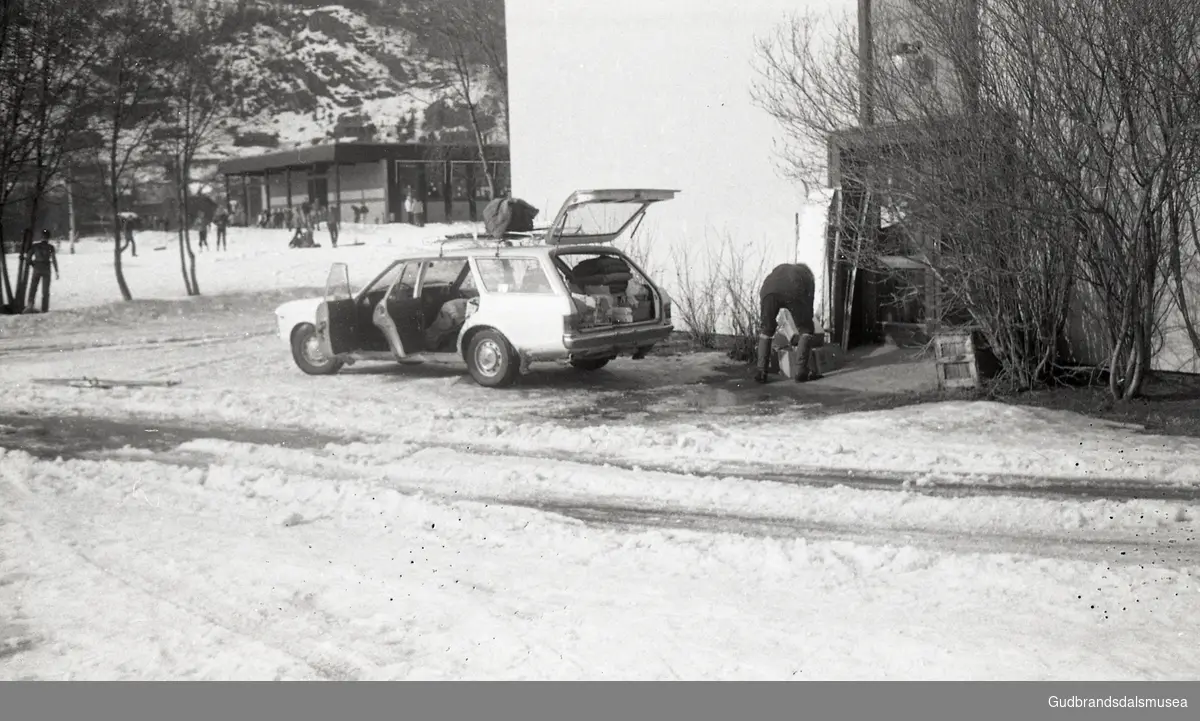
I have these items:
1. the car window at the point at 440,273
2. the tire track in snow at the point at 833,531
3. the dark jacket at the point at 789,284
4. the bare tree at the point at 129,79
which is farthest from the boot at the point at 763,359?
the bare tree at the point at 129,79

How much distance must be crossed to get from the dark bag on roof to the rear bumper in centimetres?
196

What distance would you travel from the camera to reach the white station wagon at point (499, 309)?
11.2m

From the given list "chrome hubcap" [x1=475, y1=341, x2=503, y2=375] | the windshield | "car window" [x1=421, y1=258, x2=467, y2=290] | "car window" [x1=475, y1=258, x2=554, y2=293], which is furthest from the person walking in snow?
the windshield

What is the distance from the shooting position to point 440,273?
40.5ft

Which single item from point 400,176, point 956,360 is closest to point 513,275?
point 956,360

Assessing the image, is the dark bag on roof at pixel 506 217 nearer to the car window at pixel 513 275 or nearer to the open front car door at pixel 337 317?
the car window at pixel 513 275

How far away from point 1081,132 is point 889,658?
→ 6.25m

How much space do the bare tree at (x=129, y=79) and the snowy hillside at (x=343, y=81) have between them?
13.1 metres

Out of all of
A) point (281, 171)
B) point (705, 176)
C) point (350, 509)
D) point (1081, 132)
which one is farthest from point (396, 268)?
point (281, 171)

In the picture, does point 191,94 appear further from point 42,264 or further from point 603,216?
point 603,216

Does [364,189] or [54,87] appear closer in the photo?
[54,87]

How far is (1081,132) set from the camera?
9.15m

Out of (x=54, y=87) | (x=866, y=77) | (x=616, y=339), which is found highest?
(x=54, y=87)

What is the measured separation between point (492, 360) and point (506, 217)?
197cm
